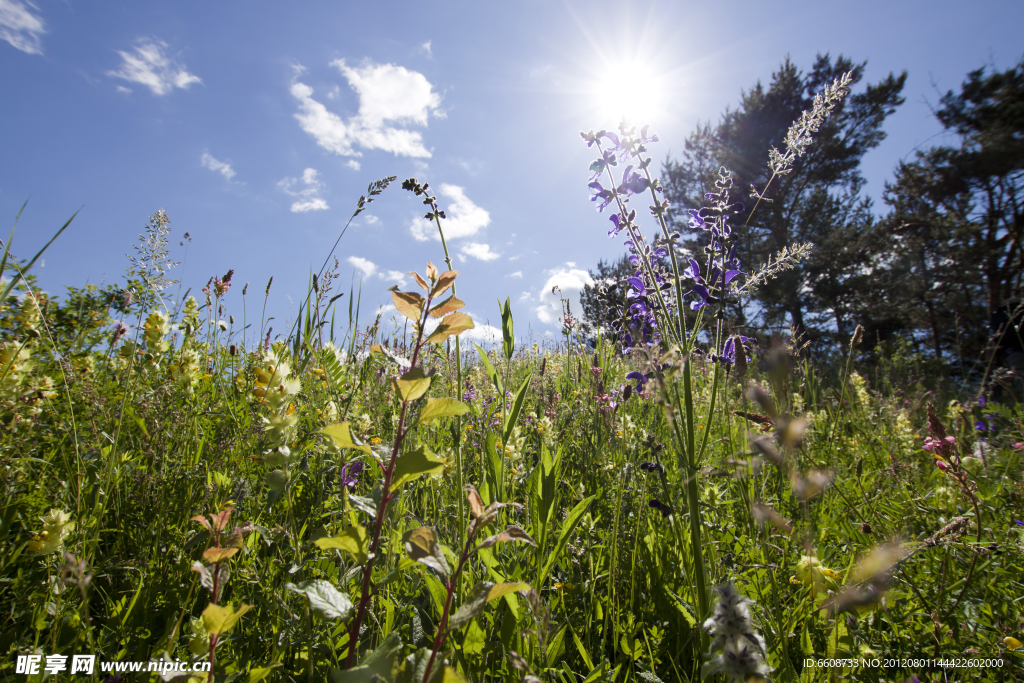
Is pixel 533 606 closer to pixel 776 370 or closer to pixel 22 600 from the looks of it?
pixel 776 370

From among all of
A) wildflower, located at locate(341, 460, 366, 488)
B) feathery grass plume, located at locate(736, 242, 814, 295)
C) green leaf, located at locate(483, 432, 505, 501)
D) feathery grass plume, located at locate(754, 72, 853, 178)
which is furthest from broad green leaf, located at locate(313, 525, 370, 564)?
feathery grass plume, located at locate(754, 72, 853, 178)

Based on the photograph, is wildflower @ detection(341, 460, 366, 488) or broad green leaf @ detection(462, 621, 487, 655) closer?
broad green leaf @ detection(462, 621, 487, 655)

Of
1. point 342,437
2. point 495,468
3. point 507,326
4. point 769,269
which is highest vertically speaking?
point 769,269

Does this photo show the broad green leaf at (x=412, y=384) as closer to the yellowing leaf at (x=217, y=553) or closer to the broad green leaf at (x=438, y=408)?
the broad green leaf at (x=438, y=408)

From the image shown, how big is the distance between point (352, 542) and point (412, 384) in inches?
10.0

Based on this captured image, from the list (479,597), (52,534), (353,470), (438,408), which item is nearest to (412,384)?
(438,408)

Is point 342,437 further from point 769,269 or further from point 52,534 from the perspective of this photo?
point 769,269

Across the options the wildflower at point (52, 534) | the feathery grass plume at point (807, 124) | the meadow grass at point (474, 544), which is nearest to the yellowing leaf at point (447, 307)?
the meadow grass at point (474, 544)

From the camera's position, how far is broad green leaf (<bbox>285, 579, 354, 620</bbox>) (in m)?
0.62

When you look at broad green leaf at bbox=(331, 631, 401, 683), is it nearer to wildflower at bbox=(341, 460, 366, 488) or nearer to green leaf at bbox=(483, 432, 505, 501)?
green leaf at bbox=(483, 432, 505, 501)

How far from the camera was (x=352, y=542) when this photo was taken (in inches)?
25.0

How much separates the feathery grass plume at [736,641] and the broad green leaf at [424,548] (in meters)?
0.41

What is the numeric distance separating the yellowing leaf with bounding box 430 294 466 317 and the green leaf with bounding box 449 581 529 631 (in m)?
0.43

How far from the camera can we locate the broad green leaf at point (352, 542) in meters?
0.61
